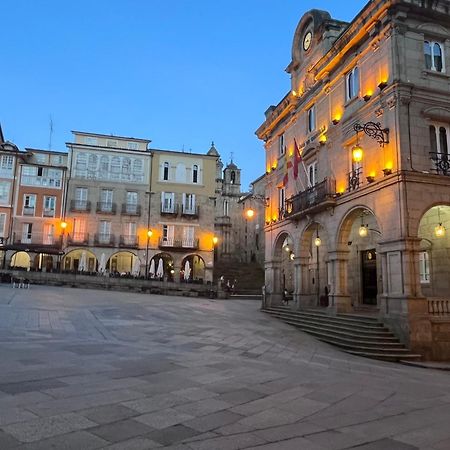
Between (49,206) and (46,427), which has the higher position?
(49,206)

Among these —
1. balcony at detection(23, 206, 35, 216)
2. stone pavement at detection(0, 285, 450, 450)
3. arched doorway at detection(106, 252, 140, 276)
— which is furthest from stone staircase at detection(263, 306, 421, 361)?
balcony at detection(23, 206, 35, 216)

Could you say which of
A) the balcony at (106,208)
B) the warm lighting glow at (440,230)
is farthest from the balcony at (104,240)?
the warm lighting glow at (440,230)

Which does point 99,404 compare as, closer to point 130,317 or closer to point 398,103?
point 130,317

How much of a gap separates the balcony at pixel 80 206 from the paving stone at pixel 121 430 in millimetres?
37673

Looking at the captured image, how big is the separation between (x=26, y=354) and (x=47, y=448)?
546 centimetres

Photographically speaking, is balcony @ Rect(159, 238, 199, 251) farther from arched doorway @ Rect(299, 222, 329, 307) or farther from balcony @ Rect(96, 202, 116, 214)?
arched doorway @ Rect(299, 222, 329, 307)

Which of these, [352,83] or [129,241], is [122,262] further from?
[352,83]

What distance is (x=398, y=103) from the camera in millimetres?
15516

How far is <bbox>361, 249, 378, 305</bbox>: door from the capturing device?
21.9 m

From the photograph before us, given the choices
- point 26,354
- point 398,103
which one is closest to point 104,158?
point 398,103

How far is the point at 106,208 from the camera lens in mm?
41469

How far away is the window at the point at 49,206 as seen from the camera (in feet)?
135

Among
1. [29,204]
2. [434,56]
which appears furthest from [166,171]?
[434,56]

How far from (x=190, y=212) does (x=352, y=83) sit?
2659 centimetres
